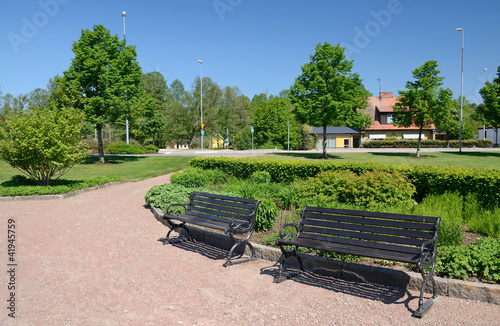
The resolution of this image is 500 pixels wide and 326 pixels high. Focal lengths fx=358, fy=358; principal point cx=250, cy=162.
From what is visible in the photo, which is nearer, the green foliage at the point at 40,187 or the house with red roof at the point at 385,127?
the green foliage at the point at 40,187

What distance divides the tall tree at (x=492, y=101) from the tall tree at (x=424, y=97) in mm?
4793

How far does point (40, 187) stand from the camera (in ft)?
41.0

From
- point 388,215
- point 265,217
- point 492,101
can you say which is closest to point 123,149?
point 265,217

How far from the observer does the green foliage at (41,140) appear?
11.9 m

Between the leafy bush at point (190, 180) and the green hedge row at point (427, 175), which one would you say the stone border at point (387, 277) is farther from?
the leafy bush at point (190, 180)

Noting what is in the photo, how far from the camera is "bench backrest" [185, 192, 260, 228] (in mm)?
5965

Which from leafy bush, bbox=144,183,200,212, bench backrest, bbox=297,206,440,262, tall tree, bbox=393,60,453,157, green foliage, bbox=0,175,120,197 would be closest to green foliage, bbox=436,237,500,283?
bench backrest, bbox=297,206,440,262

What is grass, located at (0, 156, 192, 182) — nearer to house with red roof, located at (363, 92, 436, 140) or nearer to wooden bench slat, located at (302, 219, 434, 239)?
wooden bench slat, located at (302, 219, 434, 239)

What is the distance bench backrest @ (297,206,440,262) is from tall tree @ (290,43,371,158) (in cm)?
2414

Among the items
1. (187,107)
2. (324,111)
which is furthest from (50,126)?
(187,107)

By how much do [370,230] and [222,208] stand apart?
8.98 ft

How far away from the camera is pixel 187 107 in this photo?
61.0m

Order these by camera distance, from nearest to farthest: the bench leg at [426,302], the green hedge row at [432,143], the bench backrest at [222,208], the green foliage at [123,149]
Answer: the bench leg at [426,302], the bench backrest at [222,208], the green foliage at [123,149], the green hedge row at [432,143]

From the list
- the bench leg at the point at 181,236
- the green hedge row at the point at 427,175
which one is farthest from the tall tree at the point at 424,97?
the bench leg at the point at 181,236
